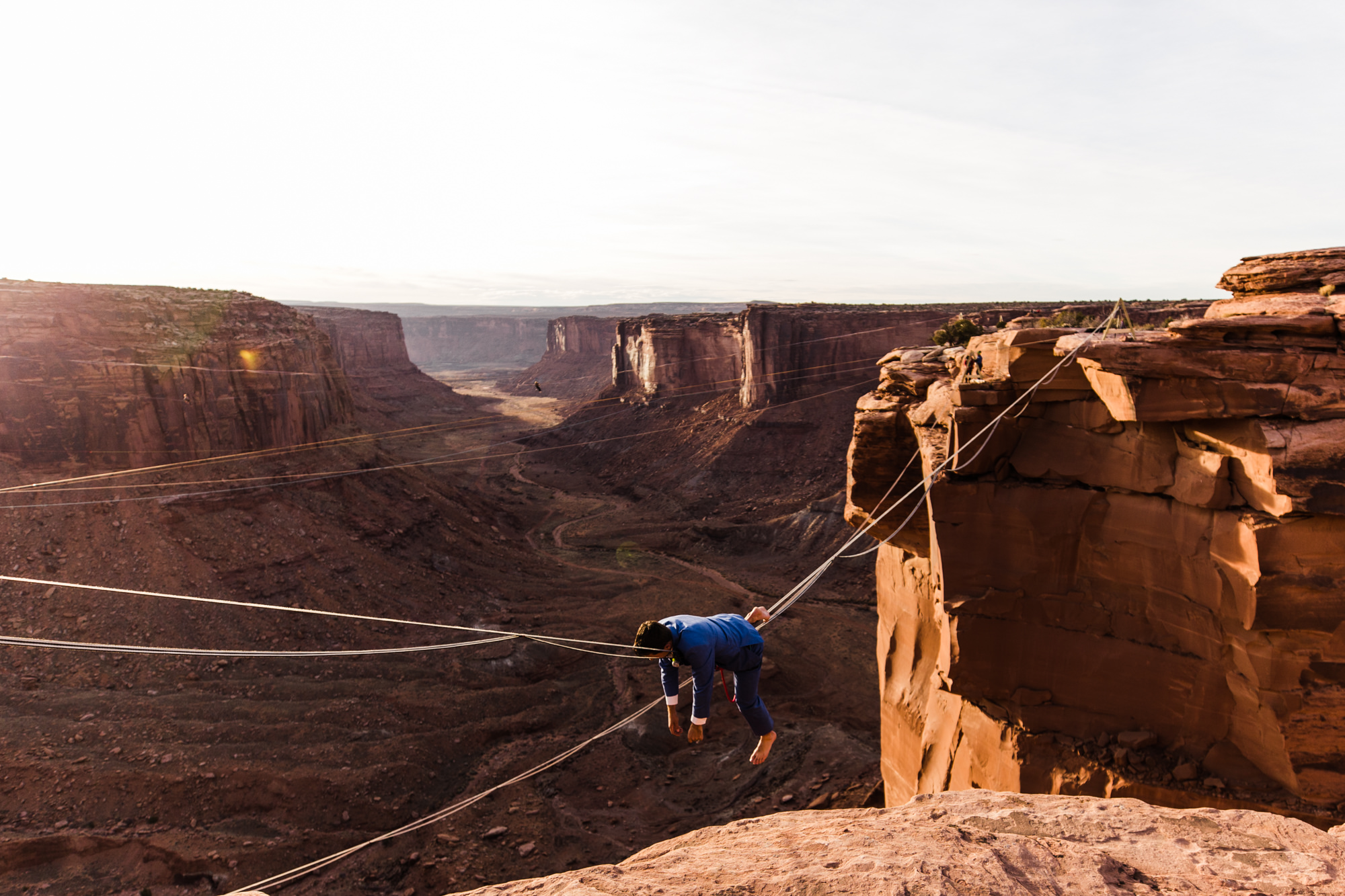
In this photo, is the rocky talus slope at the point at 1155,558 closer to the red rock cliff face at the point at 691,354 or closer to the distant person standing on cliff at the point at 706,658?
the distant person standing on cliff at the point at 706,658

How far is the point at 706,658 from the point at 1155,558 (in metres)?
6.72

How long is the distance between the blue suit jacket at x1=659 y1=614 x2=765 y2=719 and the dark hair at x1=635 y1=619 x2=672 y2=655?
0.45ft

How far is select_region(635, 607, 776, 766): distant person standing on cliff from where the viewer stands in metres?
8.17

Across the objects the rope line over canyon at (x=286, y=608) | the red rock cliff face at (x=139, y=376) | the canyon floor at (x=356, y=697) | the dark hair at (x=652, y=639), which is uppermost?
the red rock cliff face at (x=139, y=376)

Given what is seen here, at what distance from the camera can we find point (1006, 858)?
17.5 ft

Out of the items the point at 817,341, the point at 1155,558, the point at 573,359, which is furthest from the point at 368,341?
the point at 1155,558

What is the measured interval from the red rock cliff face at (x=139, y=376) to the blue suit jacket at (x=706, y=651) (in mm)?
30048

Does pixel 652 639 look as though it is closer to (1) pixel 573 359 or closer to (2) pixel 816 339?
(2) pixel 816 339

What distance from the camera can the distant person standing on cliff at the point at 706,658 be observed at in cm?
817

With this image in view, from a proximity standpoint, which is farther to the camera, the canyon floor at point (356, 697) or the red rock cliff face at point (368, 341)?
the red rock cliff face at point (368, 341)

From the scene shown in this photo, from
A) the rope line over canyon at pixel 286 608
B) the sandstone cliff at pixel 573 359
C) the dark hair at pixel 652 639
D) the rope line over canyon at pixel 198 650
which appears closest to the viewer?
the dark hair at pixel 652 639

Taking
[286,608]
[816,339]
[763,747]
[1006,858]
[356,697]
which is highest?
[816,339]

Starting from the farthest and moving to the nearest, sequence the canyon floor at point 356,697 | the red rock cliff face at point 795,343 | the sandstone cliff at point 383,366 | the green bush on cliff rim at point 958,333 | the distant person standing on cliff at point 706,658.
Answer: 1. the sandstone cliff at point 383,366
2. the red rock cliff face at point 795,343
3. the green bush on cliff rim at point 958,333
4. the canyon floor at point 356,697
5. the distant person standing on cliff at point 706,658

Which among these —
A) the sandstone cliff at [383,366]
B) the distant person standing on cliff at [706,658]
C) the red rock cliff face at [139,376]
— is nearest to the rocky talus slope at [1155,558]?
the distant person standing on cliff at [706,658]
